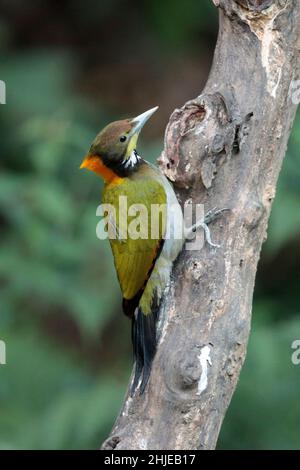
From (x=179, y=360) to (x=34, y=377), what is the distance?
266 centimetres

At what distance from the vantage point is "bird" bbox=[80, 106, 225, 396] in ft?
11.6

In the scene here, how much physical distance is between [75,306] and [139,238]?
1.65 m

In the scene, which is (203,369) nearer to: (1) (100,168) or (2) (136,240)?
(2) (136,240)

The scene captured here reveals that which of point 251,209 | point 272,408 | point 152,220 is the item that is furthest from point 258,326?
point 251,209

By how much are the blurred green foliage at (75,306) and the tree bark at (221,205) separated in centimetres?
132

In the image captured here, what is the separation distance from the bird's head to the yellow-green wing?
108 mm

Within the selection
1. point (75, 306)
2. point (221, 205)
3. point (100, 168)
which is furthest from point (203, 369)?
point (75, 306)

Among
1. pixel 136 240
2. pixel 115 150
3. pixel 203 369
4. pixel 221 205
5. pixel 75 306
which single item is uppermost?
pixel 115 150

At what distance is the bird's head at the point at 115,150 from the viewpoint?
13.3 feet

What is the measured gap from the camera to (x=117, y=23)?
318 inches

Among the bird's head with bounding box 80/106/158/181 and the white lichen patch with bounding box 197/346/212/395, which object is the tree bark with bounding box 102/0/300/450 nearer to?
the white lichen patch with bounding box 197/346/212/395

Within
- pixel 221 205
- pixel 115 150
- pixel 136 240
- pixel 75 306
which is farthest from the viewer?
pixel 75 306

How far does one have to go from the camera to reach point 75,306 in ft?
17.7

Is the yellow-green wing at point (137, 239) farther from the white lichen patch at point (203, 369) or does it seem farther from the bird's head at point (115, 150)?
the white lichen patch at point (203, 369)
